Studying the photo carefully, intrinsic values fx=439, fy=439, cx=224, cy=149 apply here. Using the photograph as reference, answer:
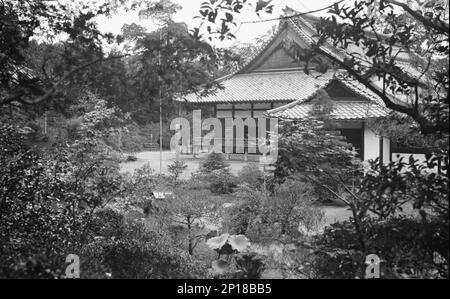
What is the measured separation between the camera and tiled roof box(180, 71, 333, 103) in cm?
1742

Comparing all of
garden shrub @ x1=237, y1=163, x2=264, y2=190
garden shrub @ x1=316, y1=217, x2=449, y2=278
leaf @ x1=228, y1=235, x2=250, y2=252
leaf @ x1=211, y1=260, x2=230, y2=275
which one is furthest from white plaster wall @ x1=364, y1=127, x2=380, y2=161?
garden shrub @ x1=316, y1=217, x2=449, y2=278

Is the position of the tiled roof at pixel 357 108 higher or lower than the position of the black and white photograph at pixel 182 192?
higher

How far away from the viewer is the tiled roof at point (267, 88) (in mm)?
17417

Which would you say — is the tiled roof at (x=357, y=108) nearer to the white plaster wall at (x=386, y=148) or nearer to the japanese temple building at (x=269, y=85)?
the white plaster wall at (x=386, y=148)

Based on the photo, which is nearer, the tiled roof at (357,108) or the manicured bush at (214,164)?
the tiled roof at (357,108)

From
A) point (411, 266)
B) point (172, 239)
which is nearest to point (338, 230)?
point (411, 266)

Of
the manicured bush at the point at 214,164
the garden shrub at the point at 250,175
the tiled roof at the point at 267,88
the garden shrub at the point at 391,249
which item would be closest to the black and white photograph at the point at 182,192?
the garden shrub at the point at 391,249

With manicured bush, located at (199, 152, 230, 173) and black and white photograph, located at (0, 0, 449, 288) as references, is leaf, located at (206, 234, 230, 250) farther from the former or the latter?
manicured bush, located at (199, 152, 230, 173)

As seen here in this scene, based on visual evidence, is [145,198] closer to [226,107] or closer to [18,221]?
[18,221]

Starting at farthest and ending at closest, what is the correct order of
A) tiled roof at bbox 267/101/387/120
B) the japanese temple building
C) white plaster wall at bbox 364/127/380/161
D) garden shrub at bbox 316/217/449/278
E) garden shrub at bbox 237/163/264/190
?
the japanese temple building
white plaster wall at bbox 364/127/380/161
tiled roof at bbox 267/101/387/120
garden shrub at bbox 237/163/264/190
garden shrub at bbox 316/217/449/278

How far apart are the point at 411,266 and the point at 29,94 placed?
99.1 inches

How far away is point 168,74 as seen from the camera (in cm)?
314

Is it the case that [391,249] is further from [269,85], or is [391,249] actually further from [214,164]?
[269,85]

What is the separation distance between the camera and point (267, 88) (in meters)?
18.3
